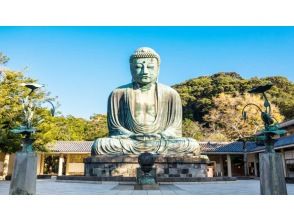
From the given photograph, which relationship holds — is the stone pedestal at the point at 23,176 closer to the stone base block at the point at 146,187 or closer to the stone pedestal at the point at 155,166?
the stone base block at the point at 146,187

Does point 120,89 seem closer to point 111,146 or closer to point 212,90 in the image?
point 111,146

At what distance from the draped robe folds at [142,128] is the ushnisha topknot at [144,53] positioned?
0.98 meters

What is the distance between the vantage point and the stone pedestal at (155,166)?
929cm

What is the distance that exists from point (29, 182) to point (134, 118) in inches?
248

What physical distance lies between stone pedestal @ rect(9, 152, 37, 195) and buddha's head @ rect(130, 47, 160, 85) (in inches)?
267

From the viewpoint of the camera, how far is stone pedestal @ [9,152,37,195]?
4.72 metres

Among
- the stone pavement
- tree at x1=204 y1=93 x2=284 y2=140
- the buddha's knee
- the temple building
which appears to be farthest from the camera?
tree at x1=204 y1=93 x2=284 y2=140

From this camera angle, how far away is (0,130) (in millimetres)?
12109

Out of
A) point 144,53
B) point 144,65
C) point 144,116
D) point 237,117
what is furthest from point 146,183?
point 237,117

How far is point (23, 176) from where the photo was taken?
15.6 ft

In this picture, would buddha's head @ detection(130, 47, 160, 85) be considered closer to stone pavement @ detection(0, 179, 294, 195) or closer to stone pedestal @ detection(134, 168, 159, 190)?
stone pavement @ detection(0, 179, 294, 195)

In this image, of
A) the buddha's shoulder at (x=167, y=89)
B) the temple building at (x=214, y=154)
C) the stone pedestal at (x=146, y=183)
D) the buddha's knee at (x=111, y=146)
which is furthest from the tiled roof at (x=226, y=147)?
the stone pedestal at (x=146, y=183)

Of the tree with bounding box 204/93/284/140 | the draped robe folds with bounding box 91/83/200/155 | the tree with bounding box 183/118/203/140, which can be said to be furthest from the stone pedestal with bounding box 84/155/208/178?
the tree with bounding box 183/118/203/140

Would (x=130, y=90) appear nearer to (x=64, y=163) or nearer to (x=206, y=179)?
(x=206, y=179)
